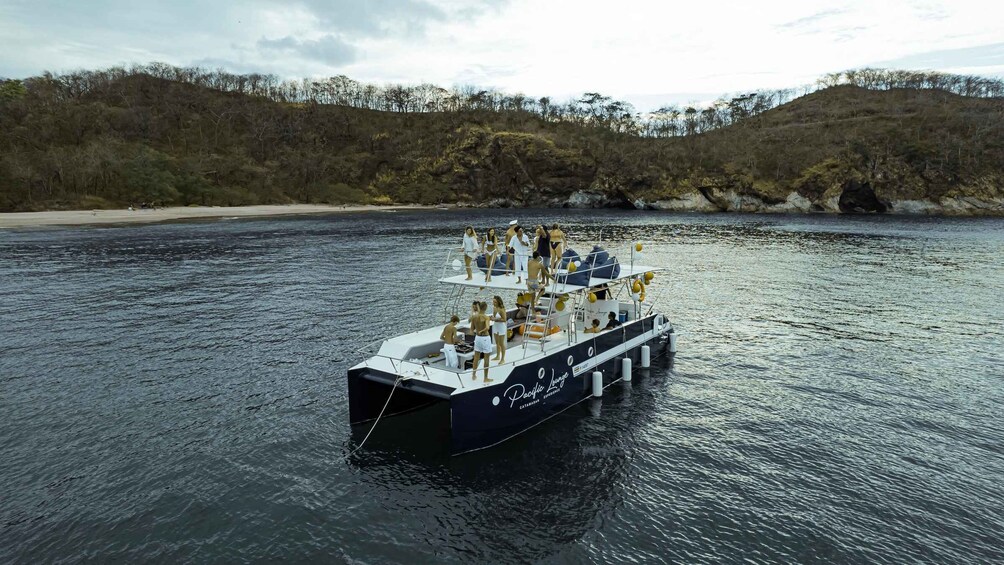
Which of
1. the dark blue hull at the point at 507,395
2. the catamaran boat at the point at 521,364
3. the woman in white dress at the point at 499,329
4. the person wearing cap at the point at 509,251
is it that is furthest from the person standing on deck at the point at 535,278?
the dark blue hull at the point at 507,395

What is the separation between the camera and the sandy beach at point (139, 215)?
79.4 metres

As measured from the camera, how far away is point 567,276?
17156 millimetres

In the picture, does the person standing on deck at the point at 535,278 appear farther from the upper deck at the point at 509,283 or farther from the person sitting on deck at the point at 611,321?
the person sitting on deck at the point at 611,321

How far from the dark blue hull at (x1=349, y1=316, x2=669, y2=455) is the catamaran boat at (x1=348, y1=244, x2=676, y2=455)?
29mm

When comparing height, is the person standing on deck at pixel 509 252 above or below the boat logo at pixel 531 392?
above

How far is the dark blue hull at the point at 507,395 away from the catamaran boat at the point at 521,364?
29 mm

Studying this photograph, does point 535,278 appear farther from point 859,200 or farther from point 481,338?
point 859,200

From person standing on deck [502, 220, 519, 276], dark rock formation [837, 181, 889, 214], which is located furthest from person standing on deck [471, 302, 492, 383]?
dark rock formation [837, 181, 889, 214]

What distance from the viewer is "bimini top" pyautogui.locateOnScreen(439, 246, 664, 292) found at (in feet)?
54.4

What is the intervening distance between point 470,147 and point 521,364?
13967cm

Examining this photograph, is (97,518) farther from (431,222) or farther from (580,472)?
(431,222)

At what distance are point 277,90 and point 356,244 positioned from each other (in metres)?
159

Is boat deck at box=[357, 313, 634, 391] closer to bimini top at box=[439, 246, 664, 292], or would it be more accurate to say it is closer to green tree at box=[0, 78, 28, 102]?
bimini top at box=[439, 246, 664, 292]

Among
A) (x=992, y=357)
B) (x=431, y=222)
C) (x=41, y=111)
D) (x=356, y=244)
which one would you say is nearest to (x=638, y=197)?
(x=431, y=222)
